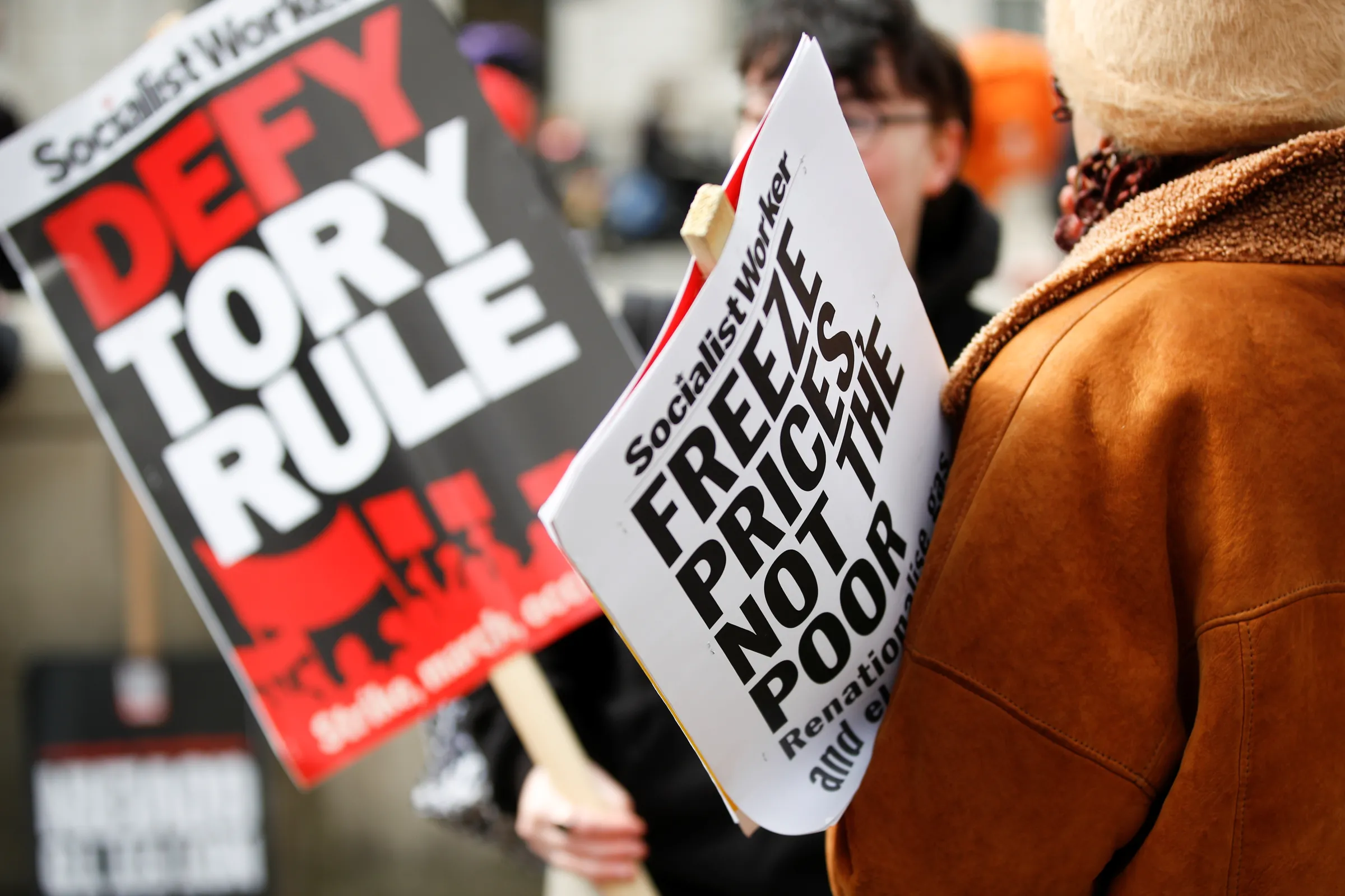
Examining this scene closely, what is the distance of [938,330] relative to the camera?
1738mm

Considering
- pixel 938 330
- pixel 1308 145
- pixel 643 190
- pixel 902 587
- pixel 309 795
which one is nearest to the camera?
pixel 1308 145

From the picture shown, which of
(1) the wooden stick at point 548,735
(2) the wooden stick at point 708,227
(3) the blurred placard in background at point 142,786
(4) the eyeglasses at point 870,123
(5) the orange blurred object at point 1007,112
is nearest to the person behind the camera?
(2) the wooden stick at point 708,227

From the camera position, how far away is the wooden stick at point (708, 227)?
836 mm

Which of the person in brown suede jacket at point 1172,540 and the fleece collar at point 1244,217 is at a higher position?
the fleece collar at point 1244,217

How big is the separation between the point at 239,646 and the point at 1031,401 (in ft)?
3.51

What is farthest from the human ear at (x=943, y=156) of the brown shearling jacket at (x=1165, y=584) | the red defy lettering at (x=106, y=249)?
the red defy lettering at (x=106, y=249)

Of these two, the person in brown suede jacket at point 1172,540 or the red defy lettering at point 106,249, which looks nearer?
the person in brown suede jacket at point 1172,540

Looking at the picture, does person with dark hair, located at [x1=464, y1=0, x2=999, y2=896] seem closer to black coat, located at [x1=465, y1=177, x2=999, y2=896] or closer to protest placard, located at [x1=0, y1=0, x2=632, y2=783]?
black coat, located at [x1=465, y1=177, x2=999, y2=896]

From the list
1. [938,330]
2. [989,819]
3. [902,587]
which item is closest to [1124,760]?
[989,819]

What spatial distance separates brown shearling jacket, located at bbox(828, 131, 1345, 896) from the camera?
0.92 metres

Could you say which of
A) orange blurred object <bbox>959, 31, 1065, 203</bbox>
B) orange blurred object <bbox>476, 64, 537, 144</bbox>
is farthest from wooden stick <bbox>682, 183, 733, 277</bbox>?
orange blurred object <bbox>959, 31, 1065, 203</bbox>

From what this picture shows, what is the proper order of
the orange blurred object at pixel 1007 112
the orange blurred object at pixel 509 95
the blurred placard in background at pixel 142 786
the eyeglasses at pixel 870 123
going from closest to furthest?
the eyeglasses at pixel 870 123 → the blurred placard in background at pixel 142 786 → the orange blurred object at pixel 509 95 → the orange blurred object at pixel 1007 112

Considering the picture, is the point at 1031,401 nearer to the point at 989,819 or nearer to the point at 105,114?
the point at 989,819

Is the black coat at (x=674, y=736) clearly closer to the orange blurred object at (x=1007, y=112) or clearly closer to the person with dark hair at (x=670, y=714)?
the person with dark hair at (x=670, y=714)
